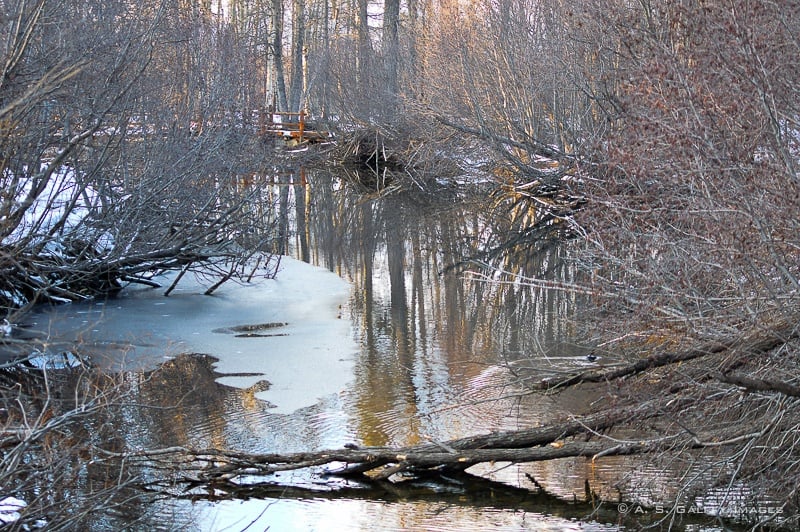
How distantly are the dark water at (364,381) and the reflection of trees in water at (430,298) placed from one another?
35 mm

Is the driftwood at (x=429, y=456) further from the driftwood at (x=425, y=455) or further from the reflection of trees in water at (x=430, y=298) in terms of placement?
the reflection of trees in water at (x=430, y=298)

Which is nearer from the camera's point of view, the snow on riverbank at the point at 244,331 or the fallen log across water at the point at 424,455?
the fallen log across water at the point at 424,455

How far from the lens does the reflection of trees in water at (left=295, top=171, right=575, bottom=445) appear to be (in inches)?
328

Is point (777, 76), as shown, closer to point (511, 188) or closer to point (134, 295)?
point (134, 295)

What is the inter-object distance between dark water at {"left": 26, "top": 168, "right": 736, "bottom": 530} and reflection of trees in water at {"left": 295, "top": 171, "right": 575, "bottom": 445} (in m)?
0.04

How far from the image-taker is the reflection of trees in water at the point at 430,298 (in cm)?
832

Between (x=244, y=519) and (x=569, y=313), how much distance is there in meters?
6.29

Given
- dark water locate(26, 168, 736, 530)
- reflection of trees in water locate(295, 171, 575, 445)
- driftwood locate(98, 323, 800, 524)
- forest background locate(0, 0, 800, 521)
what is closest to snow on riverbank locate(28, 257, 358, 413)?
dark water locate(26, 168, 736, 530)

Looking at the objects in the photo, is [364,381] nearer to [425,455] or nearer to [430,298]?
[425,455]

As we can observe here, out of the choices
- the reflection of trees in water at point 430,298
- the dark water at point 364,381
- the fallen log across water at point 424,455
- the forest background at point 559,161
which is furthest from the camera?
the reflection of trees in water at point 430,298

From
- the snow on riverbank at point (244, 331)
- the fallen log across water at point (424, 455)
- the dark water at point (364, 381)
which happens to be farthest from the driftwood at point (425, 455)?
the snow on riverbank at point (244, 331)

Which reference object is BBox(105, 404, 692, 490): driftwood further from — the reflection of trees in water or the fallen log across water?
the reflection of trees in water

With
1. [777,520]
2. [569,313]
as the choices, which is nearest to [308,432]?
[777,520]

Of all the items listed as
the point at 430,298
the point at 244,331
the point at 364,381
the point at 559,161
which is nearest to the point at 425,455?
the point at 364,381
